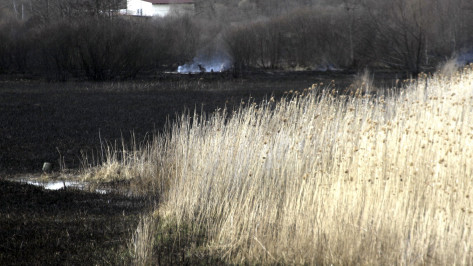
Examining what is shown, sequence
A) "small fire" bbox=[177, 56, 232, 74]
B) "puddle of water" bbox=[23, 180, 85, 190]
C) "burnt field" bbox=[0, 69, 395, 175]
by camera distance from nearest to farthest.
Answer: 1. "puddle of water" bbox=[23, 180, 85, 190]
2. "burnt field" bbox=[0, 69, 395, 175]
3. "small fire" bbox=[177, 56, 232, 74]

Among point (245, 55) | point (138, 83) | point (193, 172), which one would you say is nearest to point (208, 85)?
point (138, 83)

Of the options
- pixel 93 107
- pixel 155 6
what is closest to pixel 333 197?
pixel 93 107

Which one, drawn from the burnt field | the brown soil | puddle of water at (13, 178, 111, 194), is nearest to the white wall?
the burnt field

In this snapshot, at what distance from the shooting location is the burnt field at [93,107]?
1120 centimetres

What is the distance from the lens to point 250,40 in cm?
3416

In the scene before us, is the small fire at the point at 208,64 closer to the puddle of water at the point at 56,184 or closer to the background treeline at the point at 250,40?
the background treeline at the point at 250,40

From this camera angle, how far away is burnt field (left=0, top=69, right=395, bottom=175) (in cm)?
1120

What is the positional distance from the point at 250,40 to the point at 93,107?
18.3 metres

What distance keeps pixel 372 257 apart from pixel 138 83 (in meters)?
20.4

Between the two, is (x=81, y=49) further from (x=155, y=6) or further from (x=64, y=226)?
(x=155, y=6)

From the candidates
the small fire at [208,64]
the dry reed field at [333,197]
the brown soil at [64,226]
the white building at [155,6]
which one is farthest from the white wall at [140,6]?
the dry reed field at [333,197]

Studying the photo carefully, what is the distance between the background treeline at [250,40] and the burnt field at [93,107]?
7.23 ft

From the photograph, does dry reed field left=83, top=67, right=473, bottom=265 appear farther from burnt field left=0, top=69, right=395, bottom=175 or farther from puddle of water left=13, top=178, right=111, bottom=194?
puddle of water left=13, top=178, right=111, bottom=194

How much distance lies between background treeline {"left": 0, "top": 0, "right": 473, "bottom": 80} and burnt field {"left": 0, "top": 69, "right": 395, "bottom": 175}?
2205 millimetres
